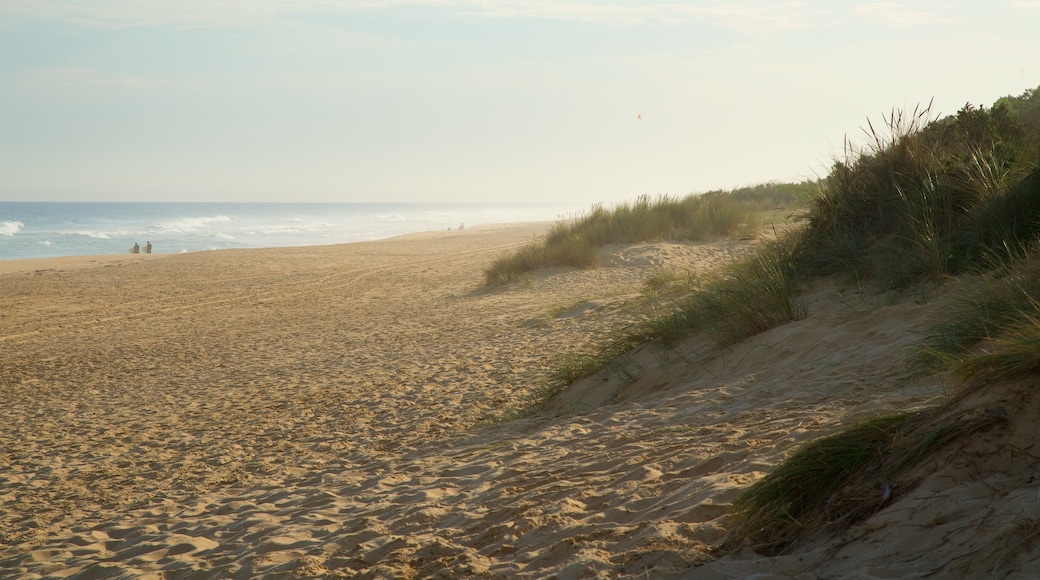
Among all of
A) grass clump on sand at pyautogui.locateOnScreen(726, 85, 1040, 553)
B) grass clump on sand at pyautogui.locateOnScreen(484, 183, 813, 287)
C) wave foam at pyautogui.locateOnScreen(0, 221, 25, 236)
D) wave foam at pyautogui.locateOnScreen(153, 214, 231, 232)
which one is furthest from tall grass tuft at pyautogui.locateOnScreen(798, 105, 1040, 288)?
wave foam at pyautogui.locateOnScreen(153, 214, 231, 232)

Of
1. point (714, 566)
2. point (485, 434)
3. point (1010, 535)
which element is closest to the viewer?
point (1010, 535)

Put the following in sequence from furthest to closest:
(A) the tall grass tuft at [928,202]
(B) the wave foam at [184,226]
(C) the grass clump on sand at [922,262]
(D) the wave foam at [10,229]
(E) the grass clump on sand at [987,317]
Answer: (B) the wave foam at [184,226] < (D) the wave foam at [10,229] < (A) the tall grass tuft at [928,202] < (E) the grass clump on sand at [987,317] < (C) the grass clump on sand at [922,262]

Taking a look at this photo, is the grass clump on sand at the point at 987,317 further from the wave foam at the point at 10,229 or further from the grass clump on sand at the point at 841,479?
the wave foam at the point at 10,229

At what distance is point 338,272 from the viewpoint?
21.0m

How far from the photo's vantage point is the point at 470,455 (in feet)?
16.7

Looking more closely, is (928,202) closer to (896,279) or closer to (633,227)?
(896,279)

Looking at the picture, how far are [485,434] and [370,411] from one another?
1.56 m

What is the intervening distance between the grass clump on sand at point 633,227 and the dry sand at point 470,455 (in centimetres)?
562

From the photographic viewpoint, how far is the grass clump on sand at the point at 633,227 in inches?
653

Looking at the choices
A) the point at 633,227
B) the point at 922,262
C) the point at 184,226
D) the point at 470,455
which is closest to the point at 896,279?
the point at 922,262

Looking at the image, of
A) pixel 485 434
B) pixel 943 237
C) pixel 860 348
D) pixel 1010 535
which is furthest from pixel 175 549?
pixel 943 237

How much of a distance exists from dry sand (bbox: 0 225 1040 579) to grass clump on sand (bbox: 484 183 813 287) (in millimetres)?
5620

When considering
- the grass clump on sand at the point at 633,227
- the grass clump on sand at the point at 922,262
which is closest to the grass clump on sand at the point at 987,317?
the grass clump on sand at the point at 922,262

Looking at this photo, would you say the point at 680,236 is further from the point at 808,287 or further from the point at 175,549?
the point at 175,549
